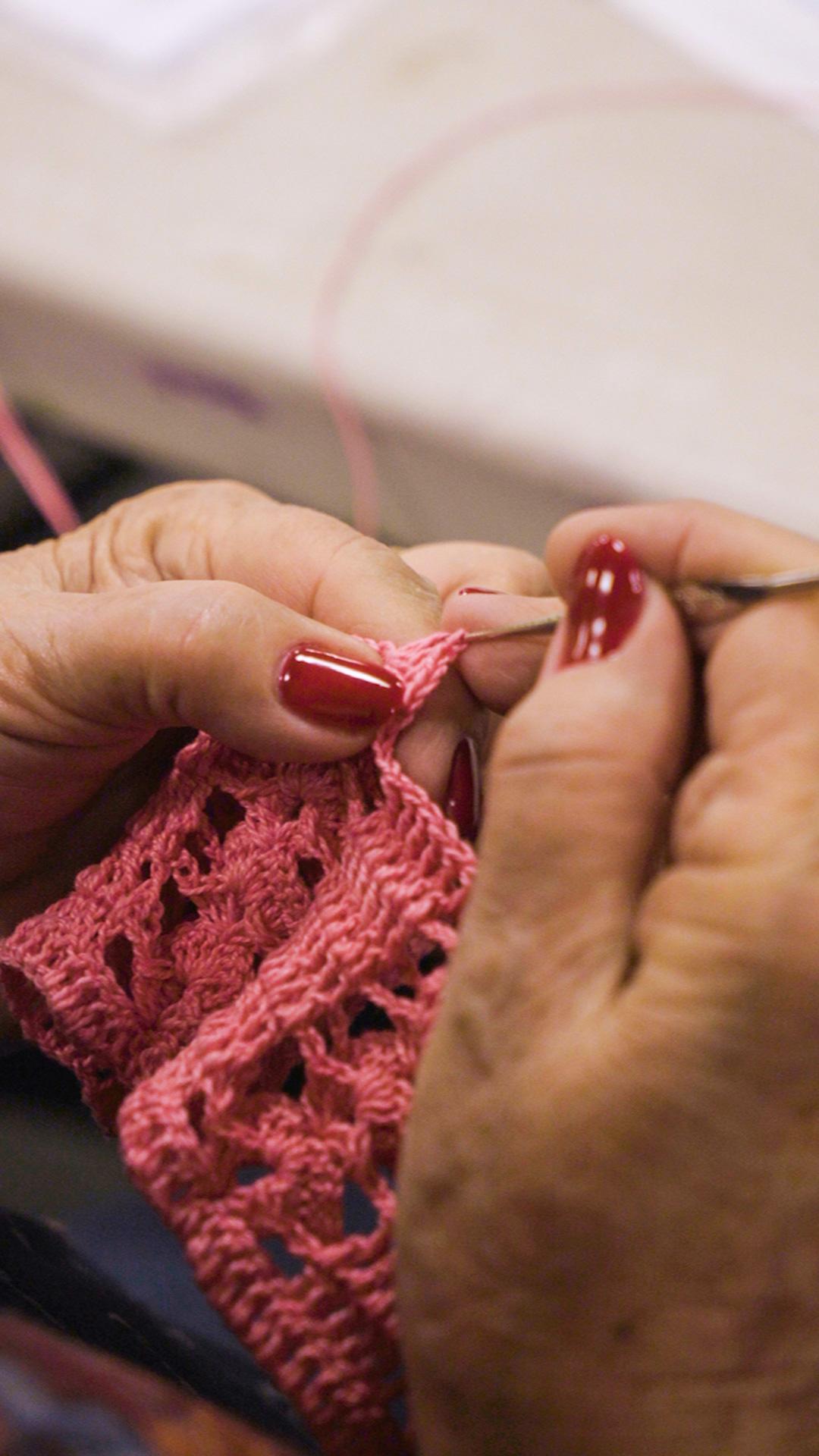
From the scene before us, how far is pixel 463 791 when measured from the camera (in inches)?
19.5

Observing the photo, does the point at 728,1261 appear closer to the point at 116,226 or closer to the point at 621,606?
the point at 621,606

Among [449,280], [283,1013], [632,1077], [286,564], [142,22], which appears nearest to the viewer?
[632,1077]

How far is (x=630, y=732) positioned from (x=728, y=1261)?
0.16m

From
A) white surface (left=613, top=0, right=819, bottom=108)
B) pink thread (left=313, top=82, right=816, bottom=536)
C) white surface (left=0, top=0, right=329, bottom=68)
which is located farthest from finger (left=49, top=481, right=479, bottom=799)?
white surface (left=613, top=0, right=819, bottom=108)

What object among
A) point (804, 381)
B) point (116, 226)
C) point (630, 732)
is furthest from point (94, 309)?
point (630, 732)

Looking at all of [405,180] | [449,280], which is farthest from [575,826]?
[405,180]

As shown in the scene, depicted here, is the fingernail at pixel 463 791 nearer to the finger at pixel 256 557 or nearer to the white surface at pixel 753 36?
the finger at pixel 256 557

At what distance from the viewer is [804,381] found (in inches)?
27.5

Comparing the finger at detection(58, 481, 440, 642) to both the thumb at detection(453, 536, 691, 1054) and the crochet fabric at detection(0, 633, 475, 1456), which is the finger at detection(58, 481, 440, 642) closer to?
the crochet fabric at detection(0, 633, 475, 1456)

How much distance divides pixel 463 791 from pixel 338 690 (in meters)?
0.07

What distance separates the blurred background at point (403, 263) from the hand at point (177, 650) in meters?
0.12

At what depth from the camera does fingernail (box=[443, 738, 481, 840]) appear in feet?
1.62

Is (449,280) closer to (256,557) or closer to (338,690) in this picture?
(256,557)

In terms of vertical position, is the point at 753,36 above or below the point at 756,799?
above
